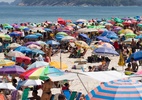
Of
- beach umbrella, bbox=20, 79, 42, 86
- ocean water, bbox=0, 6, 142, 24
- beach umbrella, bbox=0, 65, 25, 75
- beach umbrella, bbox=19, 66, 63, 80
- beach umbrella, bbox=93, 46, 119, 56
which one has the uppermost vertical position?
beach umbrella, bbox=19, 66, 63, 80

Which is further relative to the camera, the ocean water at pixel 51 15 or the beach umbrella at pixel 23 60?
the ocean water at pixel 51 15

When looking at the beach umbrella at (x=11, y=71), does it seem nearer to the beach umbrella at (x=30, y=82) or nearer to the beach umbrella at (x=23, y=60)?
the beach umbrella at (x=30, y=82)

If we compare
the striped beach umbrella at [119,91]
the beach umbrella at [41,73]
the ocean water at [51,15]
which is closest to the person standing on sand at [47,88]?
the beach umbrella at [41,73]

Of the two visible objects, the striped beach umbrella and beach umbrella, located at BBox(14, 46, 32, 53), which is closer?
the striped beach umbrella

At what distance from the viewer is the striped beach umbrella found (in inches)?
222

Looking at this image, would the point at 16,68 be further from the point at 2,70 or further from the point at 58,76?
the point at 58,76

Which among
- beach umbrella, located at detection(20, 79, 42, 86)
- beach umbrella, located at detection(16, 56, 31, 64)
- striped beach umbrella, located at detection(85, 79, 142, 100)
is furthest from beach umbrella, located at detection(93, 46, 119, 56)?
striped beach umbrella, located at detection(85, 79, 142, 100)

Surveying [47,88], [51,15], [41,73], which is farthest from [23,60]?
[51,15]

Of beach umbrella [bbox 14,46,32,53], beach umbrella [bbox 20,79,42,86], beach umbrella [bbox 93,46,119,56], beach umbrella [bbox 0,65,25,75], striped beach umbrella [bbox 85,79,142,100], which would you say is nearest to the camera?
striped beach umbrella [bbox 85,79,142,100]

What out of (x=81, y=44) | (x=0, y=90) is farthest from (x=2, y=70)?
(x=81, y=44)

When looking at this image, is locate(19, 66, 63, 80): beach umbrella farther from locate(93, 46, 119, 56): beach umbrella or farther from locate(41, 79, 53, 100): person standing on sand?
locate(93, 46, 119, 56): beach umbrella

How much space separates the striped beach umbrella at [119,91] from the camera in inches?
222

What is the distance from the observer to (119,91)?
5.72 m

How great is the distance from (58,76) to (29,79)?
1853 millimetres
